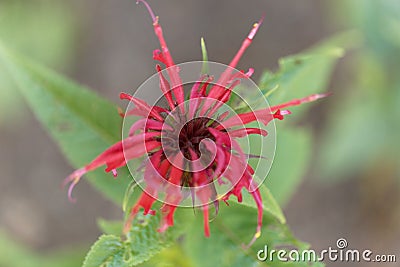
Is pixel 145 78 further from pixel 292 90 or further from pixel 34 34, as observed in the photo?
pixel 292 90

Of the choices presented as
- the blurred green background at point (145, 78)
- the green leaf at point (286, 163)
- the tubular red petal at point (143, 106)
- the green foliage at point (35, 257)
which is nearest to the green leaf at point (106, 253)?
the tubular red petal at point (143, 106)

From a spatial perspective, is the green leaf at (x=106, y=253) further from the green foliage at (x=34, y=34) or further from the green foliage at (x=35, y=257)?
the green foliage at (x=34, y=34)

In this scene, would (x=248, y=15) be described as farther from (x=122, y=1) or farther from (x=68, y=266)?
(x=68, y=266)

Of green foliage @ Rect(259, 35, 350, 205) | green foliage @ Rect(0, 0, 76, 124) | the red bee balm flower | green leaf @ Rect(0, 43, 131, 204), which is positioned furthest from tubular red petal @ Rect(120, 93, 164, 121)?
green foliage @ Rect(0, 0, 76, 124)

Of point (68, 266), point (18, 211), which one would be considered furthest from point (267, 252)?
point (18, 211)

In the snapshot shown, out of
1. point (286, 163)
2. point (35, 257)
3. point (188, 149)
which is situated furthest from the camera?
point (35, 257)

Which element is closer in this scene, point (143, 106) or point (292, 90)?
point (143, 106)

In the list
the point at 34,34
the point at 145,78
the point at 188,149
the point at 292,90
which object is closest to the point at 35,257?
the point at 145,78
